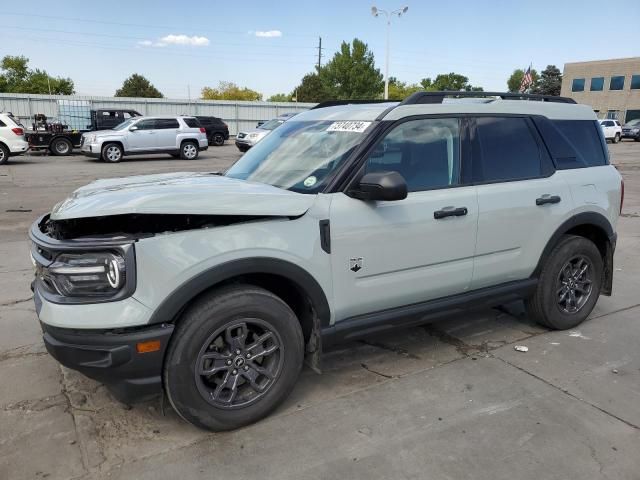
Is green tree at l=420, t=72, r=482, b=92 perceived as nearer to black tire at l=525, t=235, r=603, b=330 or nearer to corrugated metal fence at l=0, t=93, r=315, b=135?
corrugated metal fence at l=0, t=93, r=315, b=135

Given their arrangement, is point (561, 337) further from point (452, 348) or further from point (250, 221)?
point (250, 221)

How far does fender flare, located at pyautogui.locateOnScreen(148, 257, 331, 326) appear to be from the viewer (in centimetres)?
254

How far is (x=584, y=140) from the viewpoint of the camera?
4.30 meters

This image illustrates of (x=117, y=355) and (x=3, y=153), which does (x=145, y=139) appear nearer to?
(x=3, y=153)

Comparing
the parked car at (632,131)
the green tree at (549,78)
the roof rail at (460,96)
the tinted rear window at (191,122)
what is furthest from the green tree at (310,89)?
the roof rail at (460,96)

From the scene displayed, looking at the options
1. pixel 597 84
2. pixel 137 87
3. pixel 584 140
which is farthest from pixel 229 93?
pixel 584 140

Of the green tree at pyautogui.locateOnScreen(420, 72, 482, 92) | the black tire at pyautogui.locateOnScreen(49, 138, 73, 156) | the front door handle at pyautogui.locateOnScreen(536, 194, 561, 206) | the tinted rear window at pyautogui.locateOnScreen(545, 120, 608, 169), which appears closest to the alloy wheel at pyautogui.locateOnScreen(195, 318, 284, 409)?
the front door handle at pyautogui.locateOnScreen(536, 194, 561, 206)

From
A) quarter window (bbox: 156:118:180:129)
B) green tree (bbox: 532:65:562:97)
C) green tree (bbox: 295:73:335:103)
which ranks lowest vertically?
quarter window (bbox: 156:118:180:129)

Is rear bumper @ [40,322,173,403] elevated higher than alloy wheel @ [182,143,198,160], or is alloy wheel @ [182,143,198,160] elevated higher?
alloy wheel @ [182,143,198,160]

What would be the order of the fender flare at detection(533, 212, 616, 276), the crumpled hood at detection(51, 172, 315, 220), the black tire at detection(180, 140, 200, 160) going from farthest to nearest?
1. the black tire at detection(180, 140, 200, 160)
2. the fender flare at detection(533, 212, 616, 276)
3. the crumpled hood at detection(51, 172, 315, 220)

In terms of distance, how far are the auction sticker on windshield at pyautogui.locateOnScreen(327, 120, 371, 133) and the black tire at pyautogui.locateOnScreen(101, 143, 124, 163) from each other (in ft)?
58.8

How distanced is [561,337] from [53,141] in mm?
22637

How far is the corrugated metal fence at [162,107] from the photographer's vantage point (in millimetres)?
30703

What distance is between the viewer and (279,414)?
3.04 metres
